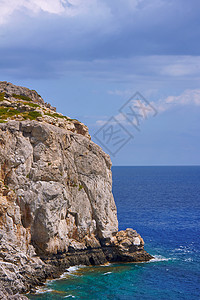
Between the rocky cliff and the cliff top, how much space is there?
→ 20cm

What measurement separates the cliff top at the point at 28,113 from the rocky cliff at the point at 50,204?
7.8 inches

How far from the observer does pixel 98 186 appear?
7000 cm

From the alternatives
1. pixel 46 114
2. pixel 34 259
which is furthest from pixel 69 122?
pixel 34 259

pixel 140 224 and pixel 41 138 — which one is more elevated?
pixel 41 138

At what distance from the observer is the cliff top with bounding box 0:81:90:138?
69.9 metres

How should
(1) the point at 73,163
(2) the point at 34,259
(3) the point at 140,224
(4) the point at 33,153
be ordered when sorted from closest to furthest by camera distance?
(2) the point at 34,259
(4) the point at 33,153
(1) the point at 73,163
(3) the point at 140,224

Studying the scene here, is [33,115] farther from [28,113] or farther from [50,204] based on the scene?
[50,204]

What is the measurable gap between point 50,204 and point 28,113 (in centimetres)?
1988

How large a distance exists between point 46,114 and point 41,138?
11973mm

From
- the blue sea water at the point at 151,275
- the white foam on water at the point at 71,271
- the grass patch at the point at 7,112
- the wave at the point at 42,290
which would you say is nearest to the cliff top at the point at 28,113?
the grass patch at the point at 7,112

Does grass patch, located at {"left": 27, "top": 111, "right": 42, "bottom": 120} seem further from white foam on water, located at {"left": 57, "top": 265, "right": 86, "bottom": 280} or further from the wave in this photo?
the wave

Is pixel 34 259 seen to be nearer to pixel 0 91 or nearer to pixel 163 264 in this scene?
pixel 163 264

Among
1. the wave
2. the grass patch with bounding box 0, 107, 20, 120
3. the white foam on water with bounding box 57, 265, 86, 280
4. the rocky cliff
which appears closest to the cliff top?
the grass patch with bounding box 0, 107, 20, 120

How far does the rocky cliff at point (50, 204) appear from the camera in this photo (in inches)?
2224
